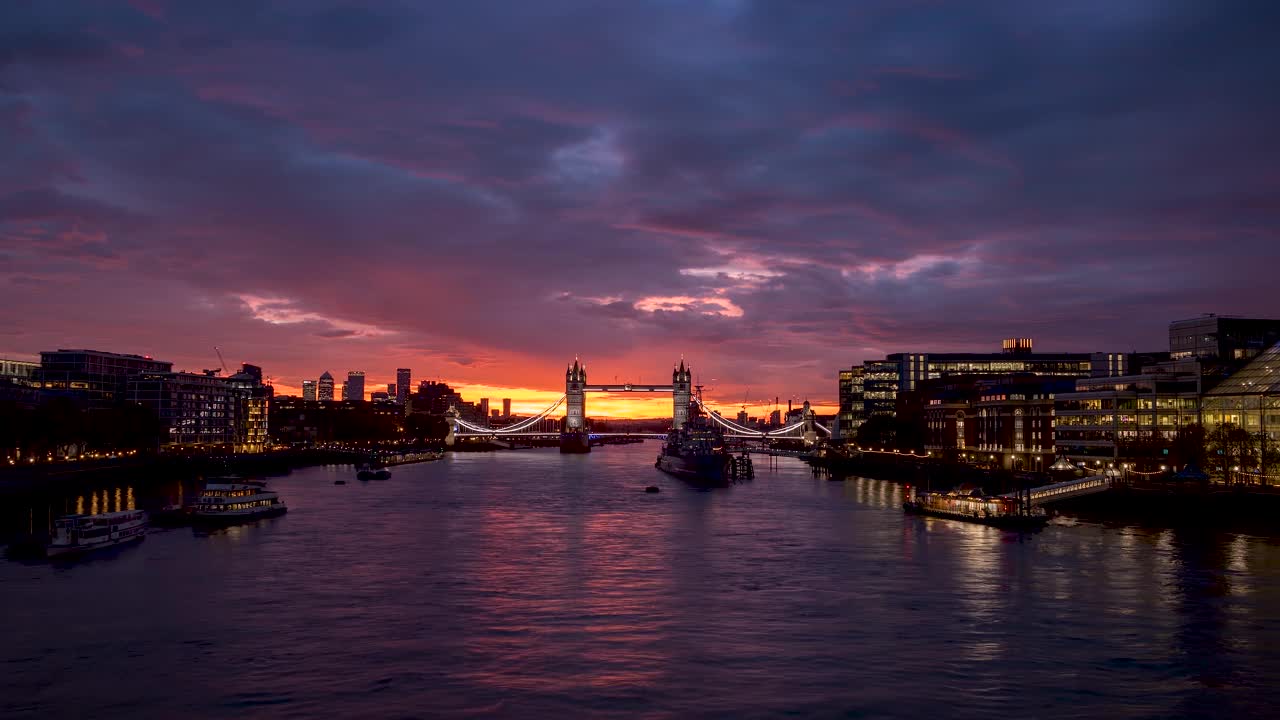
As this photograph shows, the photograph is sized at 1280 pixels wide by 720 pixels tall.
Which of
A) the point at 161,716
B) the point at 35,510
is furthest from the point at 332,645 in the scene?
the point at 35,510

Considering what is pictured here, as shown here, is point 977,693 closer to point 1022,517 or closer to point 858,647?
point 858,647

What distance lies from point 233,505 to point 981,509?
47618 millimetres

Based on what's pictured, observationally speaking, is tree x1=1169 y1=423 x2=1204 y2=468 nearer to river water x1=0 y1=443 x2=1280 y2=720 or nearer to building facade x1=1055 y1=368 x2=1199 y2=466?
building facade x1=1055 y1=368 x2=1199 y2=466

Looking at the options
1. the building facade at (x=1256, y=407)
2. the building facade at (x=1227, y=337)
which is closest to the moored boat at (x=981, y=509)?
the building facade at (x=1256, y=407)

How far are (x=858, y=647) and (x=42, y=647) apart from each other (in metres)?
24.1

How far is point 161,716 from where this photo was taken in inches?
957

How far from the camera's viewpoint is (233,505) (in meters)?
65.8

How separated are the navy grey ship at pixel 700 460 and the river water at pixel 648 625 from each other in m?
53.0

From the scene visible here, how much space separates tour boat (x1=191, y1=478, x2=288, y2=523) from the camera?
2539 inches

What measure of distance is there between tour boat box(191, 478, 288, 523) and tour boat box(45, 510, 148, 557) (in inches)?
402

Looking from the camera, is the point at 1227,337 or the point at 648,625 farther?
the point at 1227,337

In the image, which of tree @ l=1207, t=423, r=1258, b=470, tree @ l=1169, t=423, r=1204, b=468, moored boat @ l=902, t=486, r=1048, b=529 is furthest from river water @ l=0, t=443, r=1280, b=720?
tree @ l=1169, t=423, r=1204, b=468

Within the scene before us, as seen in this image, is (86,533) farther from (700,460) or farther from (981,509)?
(700,460)

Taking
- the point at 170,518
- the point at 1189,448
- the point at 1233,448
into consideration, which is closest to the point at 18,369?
the point at 170,518
